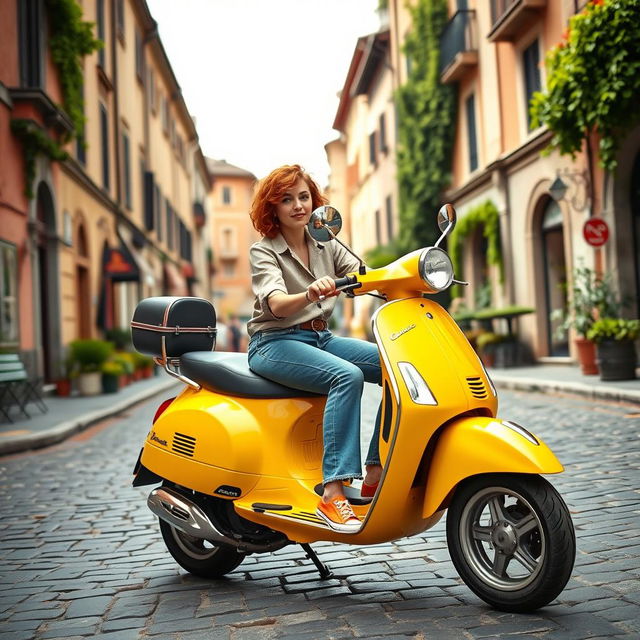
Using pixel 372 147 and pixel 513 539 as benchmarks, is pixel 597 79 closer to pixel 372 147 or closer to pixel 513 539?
pixel 513 539

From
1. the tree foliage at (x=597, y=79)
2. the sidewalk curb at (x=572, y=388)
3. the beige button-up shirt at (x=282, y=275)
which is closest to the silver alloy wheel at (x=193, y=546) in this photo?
the beige button-up shirt at (x=282, y=275)

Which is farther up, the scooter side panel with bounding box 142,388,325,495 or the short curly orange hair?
the short curly orange hair

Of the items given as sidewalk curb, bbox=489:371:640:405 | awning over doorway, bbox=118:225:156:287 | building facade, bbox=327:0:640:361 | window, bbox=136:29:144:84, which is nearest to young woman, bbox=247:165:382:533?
sidewalk curb, bbox=489:371:640:405

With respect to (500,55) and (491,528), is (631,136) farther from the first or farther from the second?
(491,528)

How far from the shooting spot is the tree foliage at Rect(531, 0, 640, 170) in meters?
11.2

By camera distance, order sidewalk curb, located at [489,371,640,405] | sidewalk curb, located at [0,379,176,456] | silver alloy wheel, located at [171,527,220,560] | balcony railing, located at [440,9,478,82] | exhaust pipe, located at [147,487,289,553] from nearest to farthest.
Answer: exhaust pipe, located at [147,487,289,553] < silver alloy wheel, located at [171,527,220,560] < sidewalk curb, located at [0,379,176,456] < sidewalk curb, located at [489,371,640,405] < balcony railing, located at [440,9,478,82]

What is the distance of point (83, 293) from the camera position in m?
18.6

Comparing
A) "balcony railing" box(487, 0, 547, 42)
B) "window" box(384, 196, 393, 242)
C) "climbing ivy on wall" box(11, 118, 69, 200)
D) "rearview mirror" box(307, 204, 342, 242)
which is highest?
"balcony railing" box(487, 0, 547, 42)

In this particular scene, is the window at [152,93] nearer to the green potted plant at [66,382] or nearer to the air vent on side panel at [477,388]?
the green potted plant at [66,382]

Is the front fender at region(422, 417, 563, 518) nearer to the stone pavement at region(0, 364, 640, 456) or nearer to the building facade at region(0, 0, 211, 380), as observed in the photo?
the stone pavement at region(0, 364, 640, 456)

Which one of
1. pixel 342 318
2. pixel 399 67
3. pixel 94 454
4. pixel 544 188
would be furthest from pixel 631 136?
pixel 342 318

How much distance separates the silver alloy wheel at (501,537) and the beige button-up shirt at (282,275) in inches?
41.3

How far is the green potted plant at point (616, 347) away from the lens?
11273 mm

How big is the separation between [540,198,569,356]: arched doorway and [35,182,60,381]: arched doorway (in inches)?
392
